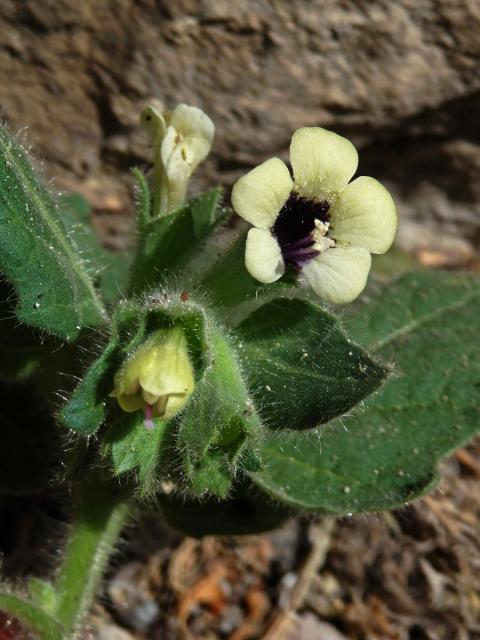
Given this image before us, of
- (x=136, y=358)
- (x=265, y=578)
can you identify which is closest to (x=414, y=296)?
(x=265, y=578)

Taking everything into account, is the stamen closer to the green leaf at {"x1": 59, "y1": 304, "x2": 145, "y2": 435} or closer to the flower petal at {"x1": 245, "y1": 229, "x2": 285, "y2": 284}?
the green leaf at {"x1": 59, "y1": 304, "x2": 145, "y2": 435}

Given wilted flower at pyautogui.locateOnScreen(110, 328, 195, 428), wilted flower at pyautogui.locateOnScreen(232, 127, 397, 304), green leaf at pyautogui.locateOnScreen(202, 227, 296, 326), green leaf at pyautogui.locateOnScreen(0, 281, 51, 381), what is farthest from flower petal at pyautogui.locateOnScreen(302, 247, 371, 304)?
green leaf at pyautogui.locateOnScreen(0, 281, 51, 381)

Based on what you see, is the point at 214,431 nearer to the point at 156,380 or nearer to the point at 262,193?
the point at 156,380

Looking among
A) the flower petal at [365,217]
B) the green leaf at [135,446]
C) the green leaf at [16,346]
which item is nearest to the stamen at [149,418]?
the green leaf at [135,446]

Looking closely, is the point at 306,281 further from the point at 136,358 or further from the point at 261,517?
the point at 261,517

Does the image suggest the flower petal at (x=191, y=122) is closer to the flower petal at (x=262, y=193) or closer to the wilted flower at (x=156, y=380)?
the flower petal at (x=262, y=193)

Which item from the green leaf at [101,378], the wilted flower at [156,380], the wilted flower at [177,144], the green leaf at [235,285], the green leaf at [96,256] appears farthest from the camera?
the green leaf at [96,256]

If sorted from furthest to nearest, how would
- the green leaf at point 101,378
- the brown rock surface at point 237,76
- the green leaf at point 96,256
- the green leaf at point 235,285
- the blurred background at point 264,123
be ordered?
the brown rock surface at point 237,76
the blurred background at point 264,123
the green leaf at point 96,256
the green leaf at point 235,285
the green leaf at point 101,378
